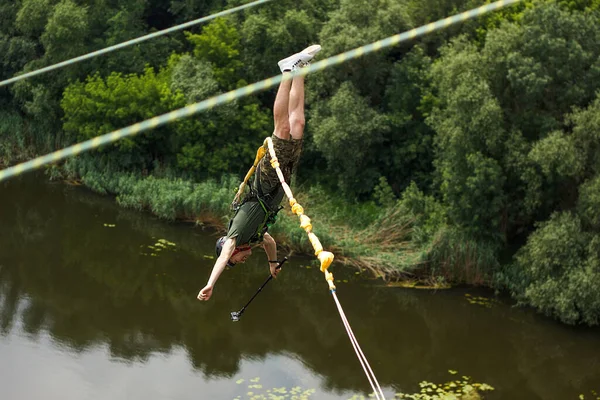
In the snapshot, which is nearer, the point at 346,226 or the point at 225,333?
the point at 225,333

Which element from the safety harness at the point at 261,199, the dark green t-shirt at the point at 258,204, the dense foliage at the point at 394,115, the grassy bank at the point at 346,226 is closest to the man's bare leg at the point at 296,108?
the dark green t-shirt at the point at 258,204

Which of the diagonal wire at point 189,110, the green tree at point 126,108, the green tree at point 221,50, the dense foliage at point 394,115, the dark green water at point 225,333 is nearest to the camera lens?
the diagonal wire at point 189,110

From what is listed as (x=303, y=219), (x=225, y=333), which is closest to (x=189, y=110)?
(x=303, y=219)

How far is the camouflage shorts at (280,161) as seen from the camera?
18.3 ft

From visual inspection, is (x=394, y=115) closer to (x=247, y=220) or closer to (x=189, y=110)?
(x=247, y=220)

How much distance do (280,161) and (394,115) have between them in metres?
13.5

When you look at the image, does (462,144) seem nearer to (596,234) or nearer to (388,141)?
(596,234)

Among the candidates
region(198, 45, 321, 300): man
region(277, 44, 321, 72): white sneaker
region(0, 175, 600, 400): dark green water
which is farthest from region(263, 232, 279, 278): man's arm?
region(0, 175, 600, 400): dark green water

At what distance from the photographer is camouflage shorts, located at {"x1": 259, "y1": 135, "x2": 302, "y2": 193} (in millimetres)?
5586

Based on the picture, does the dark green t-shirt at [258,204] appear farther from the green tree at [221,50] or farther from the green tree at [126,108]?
the green tree at [221,50]

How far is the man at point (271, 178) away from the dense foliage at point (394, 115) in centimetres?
911

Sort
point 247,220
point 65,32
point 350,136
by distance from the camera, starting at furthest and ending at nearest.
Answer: point 65,32
point 350,136
point 247,220

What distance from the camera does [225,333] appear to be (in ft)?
45.2

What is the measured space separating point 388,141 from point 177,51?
697 centimetres
